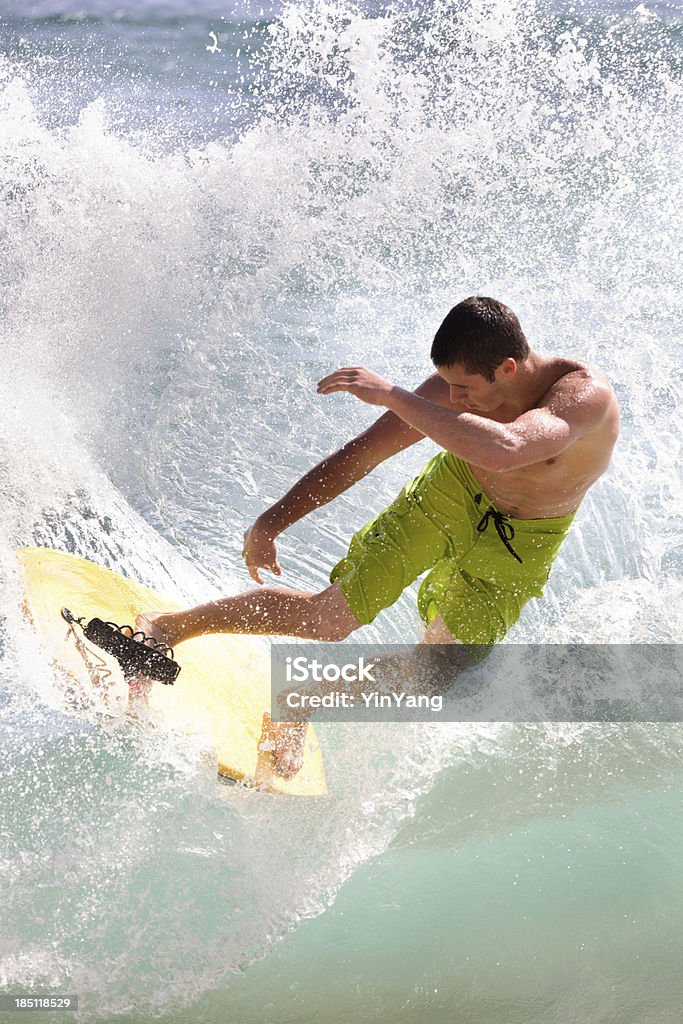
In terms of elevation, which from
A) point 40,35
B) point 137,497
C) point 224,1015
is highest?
point 40,35

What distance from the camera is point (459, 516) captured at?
329cm

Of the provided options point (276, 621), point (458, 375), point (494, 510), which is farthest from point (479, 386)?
point (276, 621)

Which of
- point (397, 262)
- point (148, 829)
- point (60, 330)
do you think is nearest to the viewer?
point (148, 829)

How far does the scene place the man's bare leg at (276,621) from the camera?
3268mm

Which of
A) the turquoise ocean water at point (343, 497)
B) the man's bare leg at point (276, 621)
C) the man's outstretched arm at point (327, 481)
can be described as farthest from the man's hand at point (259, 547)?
the turquoise ocean water at point (343, 497)

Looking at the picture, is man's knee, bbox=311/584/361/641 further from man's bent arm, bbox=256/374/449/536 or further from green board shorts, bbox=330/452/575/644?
man's bent arm, bbox=256/374/449/536

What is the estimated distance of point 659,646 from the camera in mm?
4223

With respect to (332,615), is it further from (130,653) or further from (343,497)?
(343,497)

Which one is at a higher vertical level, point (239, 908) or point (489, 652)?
point (489, 652)

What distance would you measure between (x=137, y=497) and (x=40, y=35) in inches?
425

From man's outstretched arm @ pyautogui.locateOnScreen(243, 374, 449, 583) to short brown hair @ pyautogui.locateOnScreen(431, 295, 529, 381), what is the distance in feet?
1.84

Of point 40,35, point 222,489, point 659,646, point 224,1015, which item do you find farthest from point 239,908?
point 40,35

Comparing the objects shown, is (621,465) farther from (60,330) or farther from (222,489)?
(60,330)

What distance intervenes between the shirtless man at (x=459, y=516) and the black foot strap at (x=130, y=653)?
0.39 ft
